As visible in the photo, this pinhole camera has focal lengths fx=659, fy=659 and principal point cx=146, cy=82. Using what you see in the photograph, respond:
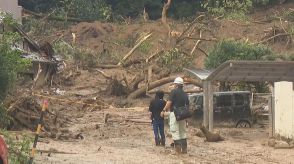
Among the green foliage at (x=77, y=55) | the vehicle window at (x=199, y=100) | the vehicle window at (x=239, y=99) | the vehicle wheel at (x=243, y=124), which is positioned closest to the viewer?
the vehicle window at (x=199, y=100)

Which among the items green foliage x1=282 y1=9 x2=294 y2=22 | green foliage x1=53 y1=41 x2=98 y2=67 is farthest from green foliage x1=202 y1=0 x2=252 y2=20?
green foliage x1=53 y1=41 x2=98 y2=67

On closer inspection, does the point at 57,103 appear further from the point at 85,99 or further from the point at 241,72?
the point at 241,72

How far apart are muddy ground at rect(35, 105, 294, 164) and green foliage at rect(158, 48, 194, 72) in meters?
11.0

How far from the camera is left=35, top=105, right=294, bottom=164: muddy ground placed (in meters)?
15.4

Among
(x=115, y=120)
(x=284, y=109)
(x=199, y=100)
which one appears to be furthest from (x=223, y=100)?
(x=284, y=109)

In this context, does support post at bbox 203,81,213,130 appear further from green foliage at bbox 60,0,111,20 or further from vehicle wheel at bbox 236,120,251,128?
green foliage at bbox 60,0,111,20

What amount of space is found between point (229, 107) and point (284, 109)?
5687 mm

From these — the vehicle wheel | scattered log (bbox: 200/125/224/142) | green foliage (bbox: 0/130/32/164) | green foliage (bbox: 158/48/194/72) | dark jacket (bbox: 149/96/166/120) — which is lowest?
green foliage (bbox: 0/130/32/164)

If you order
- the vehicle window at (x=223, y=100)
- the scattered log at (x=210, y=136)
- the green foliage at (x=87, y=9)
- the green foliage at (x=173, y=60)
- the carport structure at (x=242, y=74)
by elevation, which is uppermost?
the green foliage at (x=87, y=9)

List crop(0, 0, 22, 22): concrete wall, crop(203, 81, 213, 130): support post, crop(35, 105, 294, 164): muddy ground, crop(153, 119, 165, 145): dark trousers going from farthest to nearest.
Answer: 1. crop(0, 0, 22, 22): concrete wall
2. crop(203, 81, 213, 130): support post
3. crop(153, 119, 165, 145): dark trousers
4. crop(35, 105, 294, 164): muddy ground

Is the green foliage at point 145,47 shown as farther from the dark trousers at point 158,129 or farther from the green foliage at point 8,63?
the green foliage at point 8,63

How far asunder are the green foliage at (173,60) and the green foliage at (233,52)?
2.28m

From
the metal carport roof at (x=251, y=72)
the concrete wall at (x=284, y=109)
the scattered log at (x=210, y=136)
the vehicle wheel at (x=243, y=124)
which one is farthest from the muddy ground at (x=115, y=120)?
the metal carport roof at (x=251, y=72)

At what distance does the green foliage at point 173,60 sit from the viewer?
3681cm
